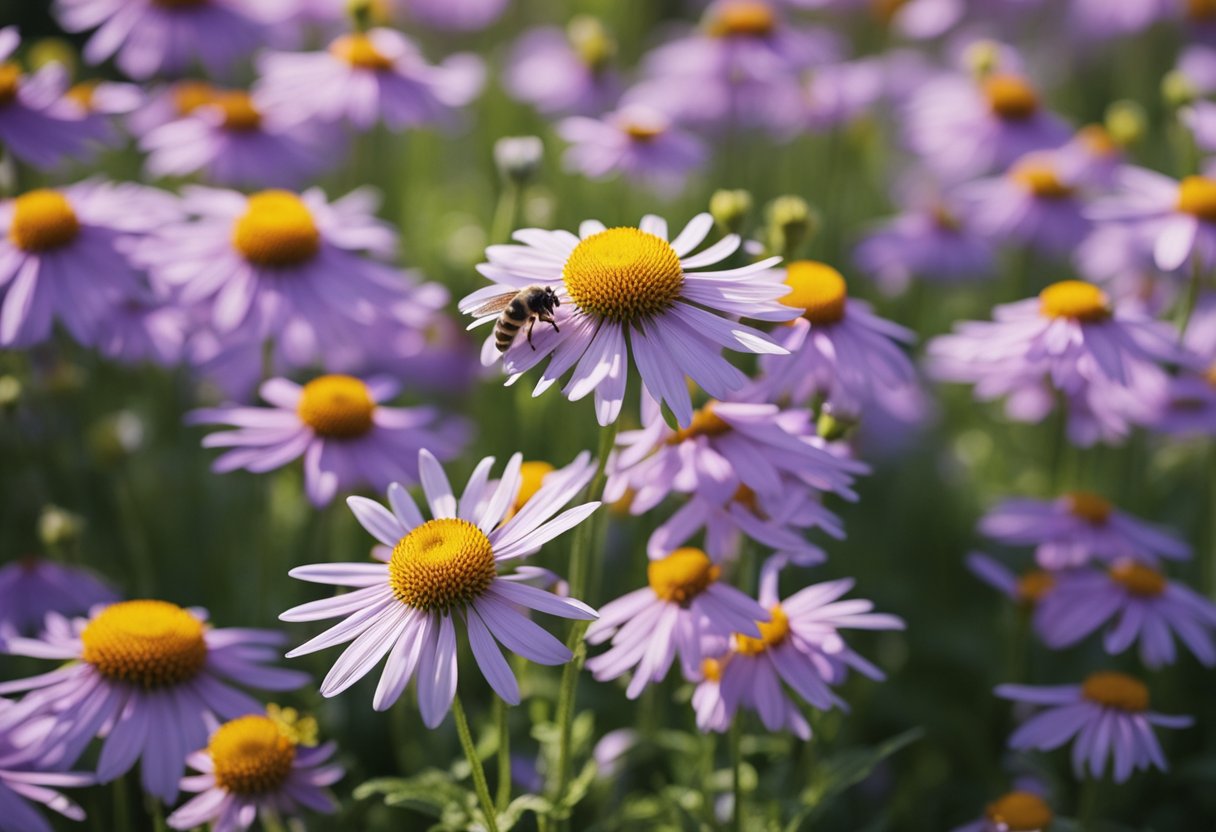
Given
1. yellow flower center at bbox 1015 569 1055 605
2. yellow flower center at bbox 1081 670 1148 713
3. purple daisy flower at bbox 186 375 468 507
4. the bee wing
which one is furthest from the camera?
yellow flower center at bbox 1015 569 1055 605

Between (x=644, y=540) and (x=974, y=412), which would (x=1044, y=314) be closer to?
(x=644, y=540)

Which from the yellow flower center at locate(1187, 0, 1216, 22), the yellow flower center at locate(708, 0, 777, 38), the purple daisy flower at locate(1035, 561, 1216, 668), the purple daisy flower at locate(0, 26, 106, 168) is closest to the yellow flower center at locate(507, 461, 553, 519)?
the purple daisy flower at locate(1035, 561, 1216, 668)

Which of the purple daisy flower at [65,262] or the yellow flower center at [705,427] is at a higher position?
the yellow flower center at [705,427]

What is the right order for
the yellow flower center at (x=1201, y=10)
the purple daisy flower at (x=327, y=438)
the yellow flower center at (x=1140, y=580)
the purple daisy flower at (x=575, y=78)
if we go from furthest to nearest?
the yellow flower center at (x=1201, y=10)
the purple daisy flower at (x=575, y=78)
the yellow flower center at (x=1140, y=580)
the purple daisy flower at (x=327, y=438)

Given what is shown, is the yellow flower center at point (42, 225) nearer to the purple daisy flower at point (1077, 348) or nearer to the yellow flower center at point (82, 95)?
the yellow flower center at point (82, 95)

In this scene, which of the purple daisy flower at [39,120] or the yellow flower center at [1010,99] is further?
the yellow flower center at [1010,99]

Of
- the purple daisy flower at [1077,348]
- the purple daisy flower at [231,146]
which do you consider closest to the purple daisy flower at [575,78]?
the purple daisy flower at [231,146]

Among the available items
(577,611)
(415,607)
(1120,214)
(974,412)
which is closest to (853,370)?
(577,611)

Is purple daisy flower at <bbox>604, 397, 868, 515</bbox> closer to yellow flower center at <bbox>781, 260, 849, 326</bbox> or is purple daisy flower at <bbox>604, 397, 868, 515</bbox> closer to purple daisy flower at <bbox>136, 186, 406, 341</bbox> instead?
yellow flower center at <bbox>781, 260, 849, 326</bbox>
